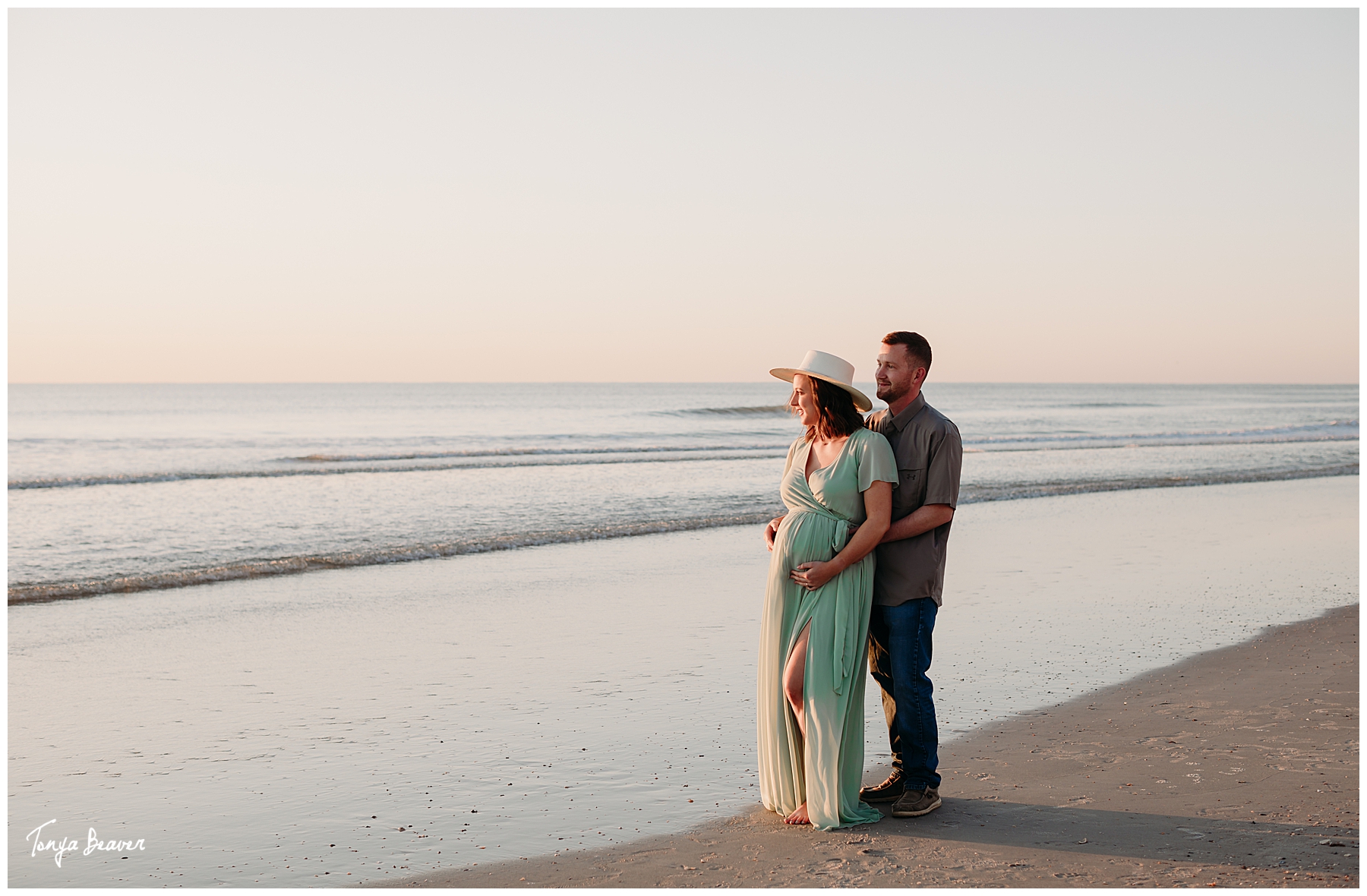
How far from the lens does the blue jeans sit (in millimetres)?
3943

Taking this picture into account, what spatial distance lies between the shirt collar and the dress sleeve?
0.48 feet

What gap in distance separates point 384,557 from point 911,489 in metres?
8.23

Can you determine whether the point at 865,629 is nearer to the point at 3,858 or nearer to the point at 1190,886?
the point at 1190,886

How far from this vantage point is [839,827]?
12.7ft

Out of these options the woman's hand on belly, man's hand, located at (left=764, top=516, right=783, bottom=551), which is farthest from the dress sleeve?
A: man's hand, located at (left=764, top=516, right=783, bottom=551)

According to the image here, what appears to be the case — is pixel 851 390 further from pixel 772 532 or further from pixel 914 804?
pixel 914 804

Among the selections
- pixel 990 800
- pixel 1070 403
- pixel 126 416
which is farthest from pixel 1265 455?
pixel 1070 403

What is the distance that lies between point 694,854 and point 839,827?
0.56 m

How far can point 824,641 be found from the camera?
12.7 feet

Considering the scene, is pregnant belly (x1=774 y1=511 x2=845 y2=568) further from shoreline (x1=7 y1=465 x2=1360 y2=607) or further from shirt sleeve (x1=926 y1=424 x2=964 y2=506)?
shoreline (x1=7 y1=465 x2=1360 y2=607)

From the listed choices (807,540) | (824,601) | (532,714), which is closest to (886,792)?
(824,601)
